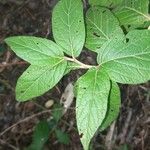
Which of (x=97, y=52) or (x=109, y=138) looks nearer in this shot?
(x=97, y=52)

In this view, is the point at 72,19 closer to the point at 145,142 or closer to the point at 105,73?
the point at 105,73

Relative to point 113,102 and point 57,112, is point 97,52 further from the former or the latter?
point 57,112

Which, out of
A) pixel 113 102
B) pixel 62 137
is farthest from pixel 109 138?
pixel 113 102

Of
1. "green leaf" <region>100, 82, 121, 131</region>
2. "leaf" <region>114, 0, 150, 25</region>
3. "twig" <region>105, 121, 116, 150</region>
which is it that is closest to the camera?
"green leaf" <region>100, 82, 121, 131</region>

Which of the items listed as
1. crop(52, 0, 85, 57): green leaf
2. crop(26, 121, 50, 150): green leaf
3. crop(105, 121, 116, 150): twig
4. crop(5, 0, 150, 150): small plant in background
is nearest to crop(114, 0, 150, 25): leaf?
crop(5, 0, 150, 150): small plant in background

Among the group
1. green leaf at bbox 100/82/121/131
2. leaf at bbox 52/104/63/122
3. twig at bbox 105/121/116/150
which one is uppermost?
green leaf at bbox 100/82/121/131

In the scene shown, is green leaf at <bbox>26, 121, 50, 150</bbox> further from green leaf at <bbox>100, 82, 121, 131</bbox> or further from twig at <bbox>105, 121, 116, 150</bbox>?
green leaf at <bbox>100, 82, 121, 131</bbox>

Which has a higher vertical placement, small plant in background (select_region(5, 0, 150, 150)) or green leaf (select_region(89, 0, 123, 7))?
green leaf (select_region(89, 0, 123, 7))

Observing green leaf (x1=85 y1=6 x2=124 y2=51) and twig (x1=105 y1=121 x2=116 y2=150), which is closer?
green leaf (x1=85 y1=6 x2=124 y2=51)

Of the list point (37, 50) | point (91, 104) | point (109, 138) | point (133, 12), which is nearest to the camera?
point (91, 104)
